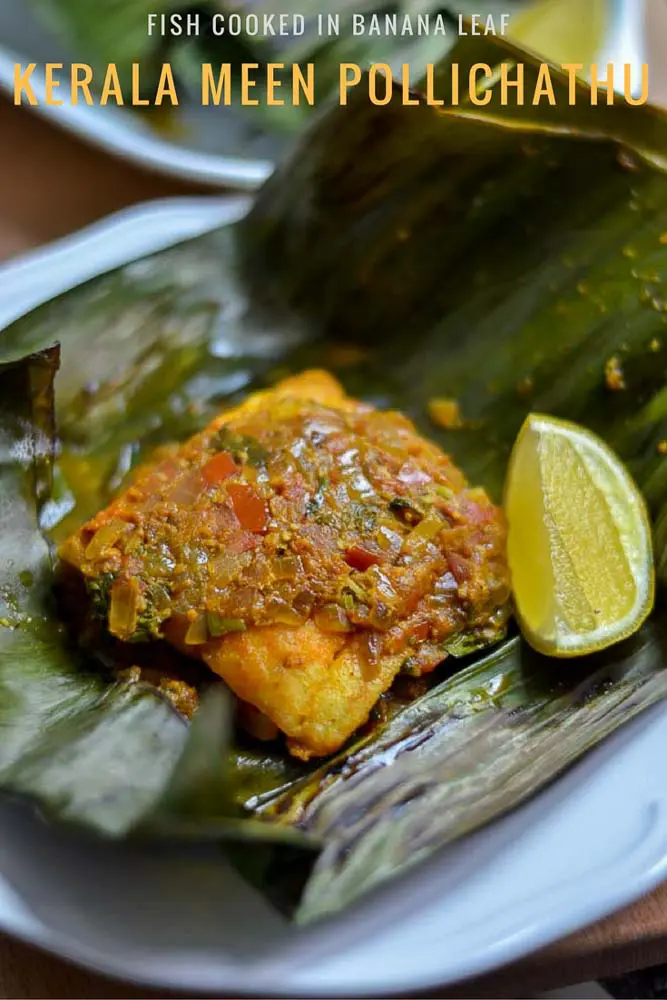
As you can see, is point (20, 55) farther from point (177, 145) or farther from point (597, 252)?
point (597, 252)

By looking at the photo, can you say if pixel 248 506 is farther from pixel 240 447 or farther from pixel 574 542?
pixel 574 542

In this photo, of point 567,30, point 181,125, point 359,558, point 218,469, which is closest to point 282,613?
point 359,558

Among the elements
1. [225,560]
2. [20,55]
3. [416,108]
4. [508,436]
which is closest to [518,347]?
[508,436]

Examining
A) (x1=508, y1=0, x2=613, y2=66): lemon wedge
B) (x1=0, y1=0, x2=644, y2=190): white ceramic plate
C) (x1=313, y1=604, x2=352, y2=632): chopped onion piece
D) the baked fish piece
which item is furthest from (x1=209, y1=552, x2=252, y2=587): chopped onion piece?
(x1=508, y1=0, x2=613, y2=66): lemon wedge

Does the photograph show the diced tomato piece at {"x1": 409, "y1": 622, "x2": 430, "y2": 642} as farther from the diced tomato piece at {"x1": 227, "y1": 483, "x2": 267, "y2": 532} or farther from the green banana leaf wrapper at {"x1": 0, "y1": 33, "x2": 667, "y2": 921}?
the diced tomato piece at {"x1": 227, "y1": 483, "x2": 267, "y2": 532}

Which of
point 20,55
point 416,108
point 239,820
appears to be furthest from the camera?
point 20,55
